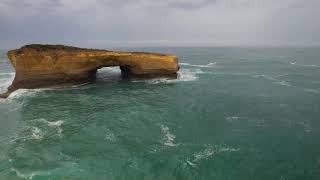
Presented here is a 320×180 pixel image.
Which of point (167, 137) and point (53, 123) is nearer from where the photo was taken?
point (167, 137)

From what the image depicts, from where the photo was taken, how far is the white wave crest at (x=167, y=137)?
2203cm

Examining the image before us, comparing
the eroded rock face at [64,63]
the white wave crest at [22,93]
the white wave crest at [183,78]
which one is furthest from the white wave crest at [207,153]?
the eroded rock face at [64,63]

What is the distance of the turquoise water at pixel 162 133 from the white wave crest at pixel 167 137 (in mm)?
68

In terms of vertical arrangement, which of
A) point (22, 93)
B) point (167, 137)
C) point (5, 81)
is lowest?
point (167, 137)

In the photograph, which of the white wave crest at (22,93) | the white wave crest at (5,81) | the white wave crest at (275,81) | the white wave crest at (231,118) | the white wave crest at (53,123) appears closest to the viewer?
the white wave crest at (53,123)

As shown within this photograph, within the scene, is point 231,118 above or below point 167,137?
above

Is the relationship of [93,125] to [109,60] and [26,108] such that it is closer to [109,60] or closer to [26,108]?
[26,108]

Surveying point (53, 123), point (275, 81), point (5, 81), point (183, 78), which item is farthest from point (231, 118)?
point (5, 81)

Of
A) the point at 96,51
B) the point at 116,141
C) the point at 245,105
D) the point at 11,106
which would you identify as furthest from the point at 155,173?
the point at 96,51

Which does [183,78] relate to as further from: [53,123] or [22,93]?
[53,123]

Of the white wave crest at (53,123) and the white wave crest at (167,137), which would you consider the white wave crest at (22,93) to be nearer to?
the white wave crest at (53,123)

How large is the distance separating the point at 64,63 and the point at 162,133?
19991 millimetres

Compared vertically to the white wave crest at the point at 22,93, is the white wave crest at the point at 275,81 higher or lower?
higher

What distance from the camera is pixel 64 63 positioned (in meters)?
39.4
